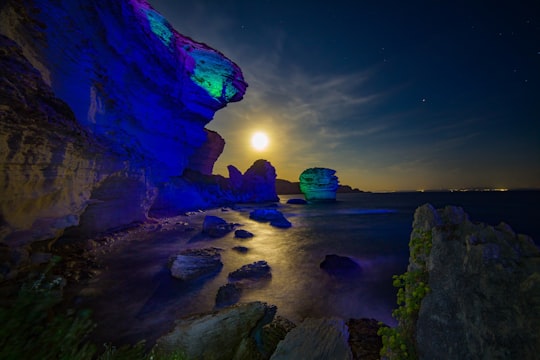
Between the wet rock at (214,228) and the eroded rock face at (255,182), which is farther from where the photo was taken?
the eroded rock face at (255,182)

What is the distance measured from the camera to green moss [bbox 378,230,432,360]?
2264mm

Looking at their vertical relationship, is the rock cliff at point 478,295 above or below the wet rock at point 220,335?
above

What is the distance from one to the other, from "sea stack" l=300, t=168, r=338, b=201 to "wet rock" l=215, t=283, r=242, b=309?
50997 millimetres

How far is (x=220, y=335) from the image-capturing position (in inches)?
135

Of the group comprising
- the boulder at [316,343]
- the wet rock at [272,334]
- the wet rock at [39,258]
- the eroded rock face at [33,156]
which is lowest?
the wet rock at [272,334]

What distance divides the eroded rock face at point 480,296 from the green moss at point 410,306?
106mm

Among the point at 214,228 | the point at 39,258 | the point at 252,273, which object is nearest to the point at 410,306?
the point at 252,273

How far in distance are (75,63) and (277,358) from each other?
1588cm

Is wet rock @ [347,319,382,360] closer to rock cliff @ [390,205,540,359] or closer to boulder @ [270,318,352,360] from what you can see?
boulder @ [270,318,352,360]

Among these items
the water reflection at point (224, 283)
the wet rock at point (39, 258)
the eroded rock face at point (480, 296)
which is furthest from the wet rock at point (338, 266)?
the wet rock at point (39, 258)

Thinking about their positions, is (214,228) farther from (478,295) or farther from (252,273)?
(478,295)

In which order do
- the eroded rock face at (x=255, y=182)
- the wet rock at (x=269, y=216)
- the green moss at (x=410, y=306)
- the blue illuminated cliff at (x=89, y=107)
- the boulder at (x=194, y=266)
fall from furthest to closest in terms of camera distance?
the eroded rock face at (x=255, y=182), the wet rock at (x=269, y=216), the boulder at (x=194, y=266), the blue illuminated cliff at (x=89, y=107), the green moss at (x=410, y=306)

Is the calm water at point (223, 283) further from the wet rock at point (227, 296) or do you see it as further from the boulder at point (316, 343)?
the boulder at point (316, 343)

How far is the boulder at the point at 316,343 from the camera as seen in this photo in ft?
9.61
